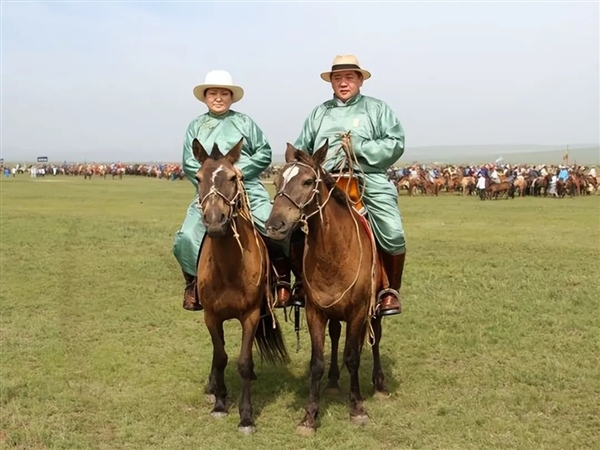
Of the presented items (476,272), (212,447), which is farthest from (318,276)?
(476,272)

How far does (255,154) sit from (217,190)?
1209 mm

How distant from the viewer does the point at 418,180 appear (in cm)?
3666

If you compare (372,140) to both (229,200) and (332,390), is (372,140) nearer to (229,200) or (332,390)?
(229,200)

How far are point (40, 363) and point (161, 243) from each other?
912cm

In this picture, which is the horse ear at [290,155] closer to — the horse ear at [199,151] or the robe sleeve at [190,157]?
the horse ear at [199,151]

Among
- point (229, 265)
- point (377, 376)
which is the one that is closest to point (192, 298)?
point (229, 265)

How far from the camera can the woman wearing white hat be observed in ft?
18.7

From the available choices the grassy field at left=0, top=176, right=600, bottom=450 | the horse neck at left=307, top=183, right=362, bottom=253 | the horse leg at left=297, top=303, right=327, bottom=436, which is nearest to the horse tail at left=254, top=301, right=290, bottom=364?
the grassy field at left=0, top=176, right=600, bottom=450

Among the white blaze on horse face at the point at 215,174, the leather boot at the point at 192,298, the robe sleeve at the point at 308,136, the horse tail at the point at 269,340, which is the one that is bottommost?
the horse tail at the point at 269,340

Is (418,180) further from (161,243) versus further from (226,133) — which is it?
(226,133)

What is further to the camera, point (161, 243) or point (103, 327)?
point (161, 243)

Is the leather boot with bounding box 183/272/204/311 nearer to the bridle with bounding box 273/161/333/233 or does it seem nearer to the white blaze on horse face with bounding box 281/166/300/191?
the bridle with bounding box 273/161/333/233

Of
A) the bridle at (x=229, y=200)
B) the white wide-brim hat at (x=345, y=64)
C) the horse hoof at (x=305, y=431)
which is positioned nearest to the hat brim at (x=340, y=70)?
the white wide-brim hat at (x=345, y=64)

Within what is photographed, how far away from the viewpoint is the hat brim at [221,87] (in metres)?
5.73
